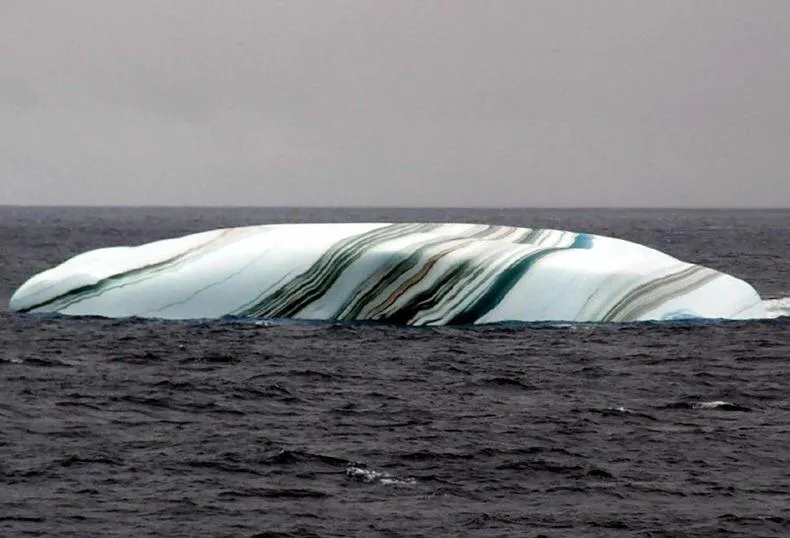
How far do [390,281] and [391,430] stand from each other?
40.2 feet

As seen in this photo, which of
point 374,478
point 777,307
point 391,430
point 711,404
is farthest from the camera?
point 777,307

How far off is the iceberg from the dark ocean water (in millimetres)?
571

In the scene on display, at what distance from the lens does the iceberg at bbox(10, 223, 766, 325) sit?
35.9m

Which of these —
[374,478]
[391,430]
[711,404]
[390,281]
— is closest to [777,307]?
→ [390,281]

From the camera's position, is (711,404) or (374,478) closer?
(374,478)

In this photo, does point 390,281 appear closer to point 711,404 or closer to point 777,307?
point 711,404

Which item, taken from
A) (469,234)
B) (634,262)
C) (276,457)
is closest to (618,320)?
(634,262)

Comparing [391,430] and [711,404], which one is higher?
[711,404]

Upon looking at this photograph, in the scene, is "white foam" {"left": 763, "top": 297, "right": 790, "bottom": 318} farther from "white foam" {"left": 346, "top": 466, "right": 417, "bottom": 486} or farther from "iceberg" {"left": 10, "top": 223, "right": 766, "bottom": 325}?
"white foam" {"left": 346, "top": 466, "right": 417, "bottom": 486}

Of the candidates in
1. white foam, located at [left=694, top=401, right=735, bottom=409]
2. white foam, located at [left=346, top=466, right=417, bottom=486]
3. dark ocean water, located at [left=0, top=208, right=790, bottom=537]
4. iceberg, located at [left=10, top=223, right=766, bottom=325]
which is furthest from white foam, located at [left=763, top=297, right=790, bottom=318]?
white foam, located at [left=346, top=466, right=417, bottom=486]

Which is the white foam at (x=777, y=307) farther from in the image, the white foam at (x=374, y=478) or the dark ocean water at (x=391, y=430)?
the white foam at (x=374, y=478)

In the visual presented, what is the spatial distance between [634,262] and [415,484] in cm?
1852

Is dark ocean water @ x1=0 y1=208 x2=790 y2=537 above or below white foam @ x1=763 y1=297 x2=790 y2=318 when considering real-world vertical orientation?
below

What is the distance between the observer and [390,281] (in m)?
35.7
